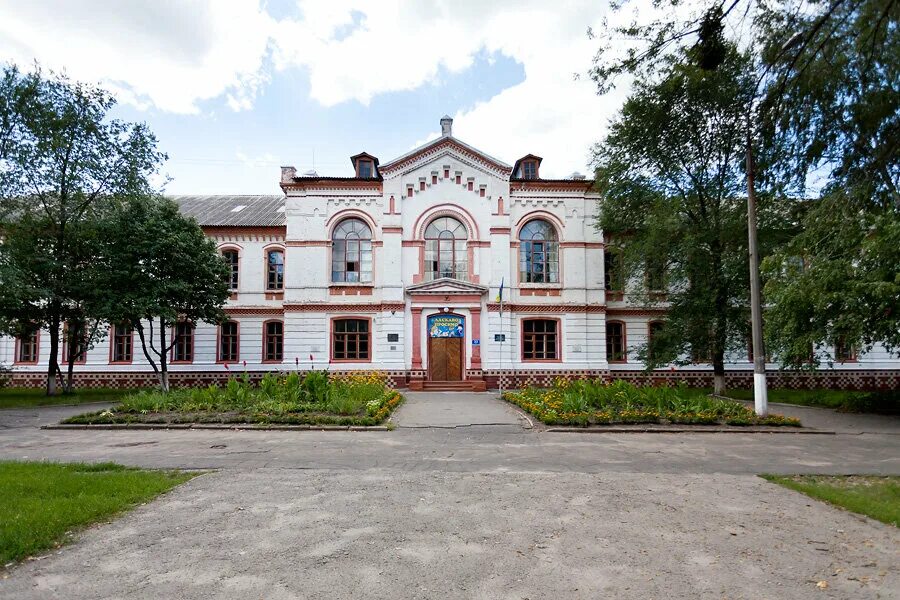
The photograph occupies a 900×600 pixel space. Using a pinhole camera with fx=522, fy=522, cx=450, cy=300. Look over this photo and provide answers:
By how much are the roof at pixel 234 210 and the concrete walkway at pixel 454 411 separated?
13.0 m

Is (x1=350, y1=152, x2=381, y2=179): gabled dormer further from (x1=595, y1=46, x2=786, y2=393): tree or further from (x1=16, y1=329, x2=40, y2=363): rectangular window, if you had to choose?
(x1=16, y1=329, x2=40, y2=363): rectangular window

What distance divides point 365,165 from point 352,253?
4656 mm

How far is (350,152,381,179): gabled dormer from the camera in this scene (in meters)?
26.1

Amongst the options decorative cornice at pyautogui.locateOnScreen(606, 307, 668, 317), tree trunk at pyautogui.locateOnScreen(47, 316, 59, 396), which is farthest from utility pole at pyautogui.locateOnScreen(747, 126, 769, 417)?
tree trunk at pyautogui.locateOnScreen(47, 316, 59, 396)

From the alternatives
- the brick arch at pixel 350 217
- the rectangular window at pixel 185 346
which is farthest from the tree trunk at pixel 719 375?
the rectangular window at pixel 185 346

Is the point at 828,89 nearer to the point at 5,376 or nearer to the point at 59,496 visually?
the point at 59,496

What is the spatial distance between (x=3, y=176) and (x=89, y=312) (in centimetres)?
590

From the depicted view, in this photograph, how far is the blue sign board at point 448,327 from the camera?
24500 millimetres

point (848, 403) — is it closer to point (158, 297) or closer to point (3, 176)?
point (158, 297)

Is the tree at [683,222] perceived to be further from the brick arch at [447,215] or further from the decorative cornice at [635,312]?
the brick arch at [447,215]

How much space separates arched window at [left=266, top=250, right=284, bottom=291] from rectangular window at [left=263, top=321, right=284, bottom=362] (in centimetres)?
190

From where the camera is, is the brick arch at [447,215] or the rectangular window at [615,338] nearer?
the brick arch at [447,215]

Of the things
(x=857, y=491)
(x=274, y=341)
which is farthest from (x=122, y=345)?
(x=857, y=491)

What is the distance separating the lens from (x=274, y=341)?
26.5m
